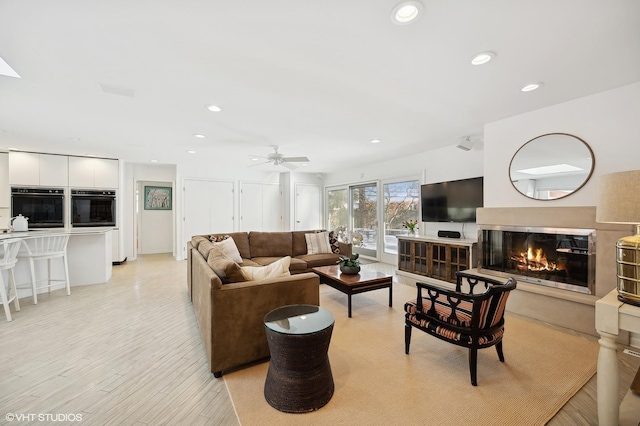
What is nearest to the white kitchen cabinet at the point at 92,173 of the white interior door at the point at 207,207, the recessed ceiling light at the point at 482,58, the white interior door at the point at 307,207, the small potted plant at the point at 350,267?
the white interior door at the point at 207,207

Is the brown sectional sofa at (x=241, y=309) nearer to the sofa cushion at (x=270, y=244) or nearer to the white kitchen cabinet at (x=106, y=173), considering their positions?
the sofa cushion at (x=270, y=244)

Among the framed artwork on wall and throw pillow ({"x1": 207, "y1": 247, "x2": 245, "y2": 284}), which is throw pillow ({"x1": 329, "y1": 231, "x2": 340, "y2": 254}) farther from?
the framed artwork on wall

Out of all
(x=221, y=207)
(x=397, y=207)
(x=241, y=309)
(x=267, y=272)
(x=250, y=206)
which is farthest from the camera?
(x=250, y=206)

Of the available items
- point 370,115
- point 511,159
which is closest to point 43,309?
point 370,115

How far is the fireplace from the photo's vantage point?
2.82 meters

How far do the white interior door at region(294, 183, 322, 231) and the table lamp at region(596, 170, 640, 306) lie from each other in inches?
272

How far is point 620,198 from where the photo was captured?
1.54m

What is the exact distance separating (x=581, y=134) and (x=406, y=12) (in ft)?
8.61

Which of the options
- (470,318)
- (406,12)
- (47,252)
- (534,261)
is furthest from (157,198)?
(534,261)

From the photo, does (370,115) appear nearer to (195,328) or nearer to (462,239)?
(462,239)

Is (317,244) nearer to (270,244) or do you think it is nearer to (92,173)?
(270,244)

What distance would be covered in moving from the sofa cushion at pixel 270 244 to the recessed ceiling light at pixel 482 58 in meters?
3.95

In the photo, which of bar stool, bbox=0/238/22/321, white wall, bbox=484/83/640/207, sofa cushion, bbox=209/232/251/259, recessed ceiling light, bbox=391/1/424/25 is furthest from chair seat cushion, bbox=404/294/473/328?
bar stool, bbox=0/238/22/321

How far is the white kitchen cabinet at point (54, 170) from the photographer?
5.35 meters
